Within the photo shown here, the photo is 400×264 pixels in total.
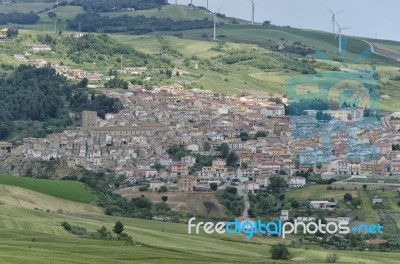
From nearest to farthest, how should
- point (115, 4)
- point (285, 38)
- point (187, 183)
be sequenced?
point (187, 183), point (285, 38), point (115, 4)

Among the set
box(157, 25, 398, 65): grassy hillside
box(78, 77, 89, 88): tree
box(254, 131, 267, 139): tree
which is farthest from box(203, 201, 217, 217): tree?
box(157, 25, 398, 65): grassy hillside

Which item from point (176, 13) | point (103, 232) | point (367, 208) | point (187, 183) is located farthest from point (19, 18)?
point (103, 232)

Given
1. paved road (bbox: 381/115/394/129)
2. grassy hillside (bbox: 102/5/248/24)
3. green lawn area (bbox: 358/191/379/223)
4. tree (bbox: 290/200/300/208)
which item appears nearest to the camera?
green lawn area (bbox: 358/191/379/223)

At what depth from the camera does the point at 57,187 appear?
5247cm

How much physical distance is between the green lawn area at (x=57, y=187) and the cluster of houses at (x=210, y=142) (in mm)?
3952

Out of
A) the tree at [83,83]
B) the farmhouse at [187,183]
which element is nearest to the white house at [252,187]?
the farmhouse at [187,183]

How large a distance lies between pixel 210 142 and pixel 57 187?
16249mm

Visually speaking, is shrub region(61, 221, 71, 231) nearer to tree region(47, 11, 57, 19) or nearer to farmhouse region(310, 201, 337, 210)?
farmhouse region(310, 201, 337, 210)

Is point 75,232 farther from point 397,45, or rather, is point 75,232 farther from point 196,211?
point 397,45

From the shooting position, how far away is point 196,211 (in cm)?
5106

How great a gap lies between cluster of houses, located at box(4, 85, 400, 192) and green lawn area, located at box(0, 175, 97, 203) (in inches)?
156

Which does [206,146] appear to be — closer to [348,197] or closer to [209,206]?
[209,206]

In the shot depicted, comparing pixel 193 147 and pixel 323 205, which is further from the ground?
pixel 193 147

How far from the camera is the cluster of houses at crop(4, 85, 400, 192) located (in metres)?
59.8
